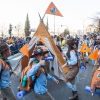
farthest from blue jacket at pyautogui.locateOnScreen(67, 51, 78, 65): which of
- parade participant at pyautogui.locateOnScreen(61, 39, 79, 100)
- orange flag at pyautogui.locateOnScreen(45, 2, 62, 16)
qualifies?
orange flag at pyautogui.locateOnScreen(45, 2, 62, 16)

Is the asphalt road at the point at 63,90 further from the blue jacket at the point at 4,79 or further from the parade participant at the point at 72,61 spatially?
the blue jacket at the point at 4,79

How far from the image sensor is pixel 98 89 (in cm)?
332

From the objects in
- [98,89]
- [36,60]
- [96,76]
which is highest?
[36,60]

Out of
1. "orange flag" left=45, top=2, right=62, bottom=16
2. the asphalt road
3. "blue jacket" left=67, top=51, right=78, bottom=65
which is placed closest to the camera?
"blue jacket" left=67, top=51, right=78, bottom=65

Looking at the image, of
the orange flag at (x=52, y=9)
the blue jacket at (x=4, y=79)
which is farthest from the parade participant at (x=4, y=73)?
the orange flag at (x=52, y=9)

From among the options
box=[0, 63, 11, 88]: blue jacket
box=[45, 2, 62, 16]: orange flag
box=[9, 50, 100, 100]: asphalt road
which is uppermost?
box=[45, 2, 62, 16]: orange flag

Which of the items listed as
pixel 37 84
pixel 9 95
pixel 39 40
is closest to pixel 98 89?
pixel 37 84

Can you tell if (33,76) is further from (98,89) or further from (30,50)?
(30,50)

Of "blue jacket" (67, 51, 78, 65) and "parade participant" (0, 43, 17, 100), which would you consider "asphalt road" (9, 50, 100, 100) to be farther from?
"parade participant" (0, 43, 17, 100)

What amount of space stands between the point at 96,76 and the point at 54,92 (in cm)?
292

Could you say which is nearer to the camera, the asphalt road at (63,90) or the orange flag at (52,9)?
the asphalt road at (63,90)

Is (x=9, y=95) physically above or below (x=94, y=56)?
below

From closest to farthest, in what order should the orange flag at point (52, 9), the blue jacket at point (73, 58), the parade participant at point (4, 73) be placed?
the parade participant at point (4, 73) → the blue jacket at point (73, 58) → the orange flag at point (52, 9)

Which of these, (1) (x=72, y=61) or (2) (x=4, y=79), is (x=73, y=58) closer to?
(1) (x=72, y=61)
